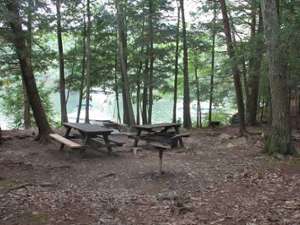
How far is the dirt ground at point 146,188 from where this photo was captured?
480cm

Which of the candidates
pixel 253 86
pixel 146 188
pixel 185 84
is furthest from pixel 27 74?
pixel 253 86

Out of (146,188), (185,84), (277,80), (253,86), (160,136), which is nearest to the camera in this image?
(146,188)

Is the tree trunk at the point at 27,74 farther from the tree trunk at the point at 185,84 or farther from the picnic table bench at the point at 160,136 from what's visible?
the tree trunk at the point at 185,84

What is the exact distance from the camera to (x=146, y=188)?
6254mm

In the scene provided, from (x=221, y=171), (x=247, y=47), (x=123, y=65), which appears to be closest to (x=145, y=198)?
(x=221, y=171)

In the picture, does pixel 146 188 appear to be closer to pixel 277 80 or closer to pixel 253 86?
pixel 277 80

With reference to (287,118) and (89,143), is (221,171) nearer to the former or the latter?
→ (287,118)

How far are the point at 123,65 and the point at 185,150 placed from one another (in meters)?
6.21

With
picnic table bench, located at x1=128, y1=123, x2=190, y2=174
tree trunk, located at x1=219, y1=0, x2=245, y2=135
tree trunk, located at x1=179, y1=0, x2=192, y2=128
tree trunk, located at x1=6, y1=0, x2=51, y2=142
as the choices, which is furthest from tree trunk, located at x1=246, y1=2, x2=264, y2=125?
tree trunk, located at x1=6, y1=0, x2=51, y2=142

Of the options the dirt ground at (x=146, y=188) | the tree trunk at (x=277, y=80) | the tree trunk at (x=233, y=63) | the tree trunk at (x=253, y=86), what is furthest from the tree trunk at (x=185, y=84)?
the tree trunk at (x=277, y=80)

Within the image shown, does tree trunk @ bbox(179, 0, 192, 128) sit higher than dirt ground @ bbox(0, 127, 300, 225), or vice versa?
tree trunk @ bbox(179, 0, 192, 128)

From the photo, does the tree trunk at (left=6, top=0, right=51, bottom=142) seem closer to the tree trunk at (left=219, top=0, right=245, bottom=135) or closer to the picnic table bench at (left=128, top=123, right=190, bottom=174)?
the picnic table bench at (left=128, top=123, right=190, bottom=174)

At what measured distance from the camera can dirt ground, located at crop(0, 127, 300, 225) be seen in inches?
189

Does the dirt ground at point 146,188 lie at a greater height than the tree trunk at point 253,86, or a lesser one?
lesser
